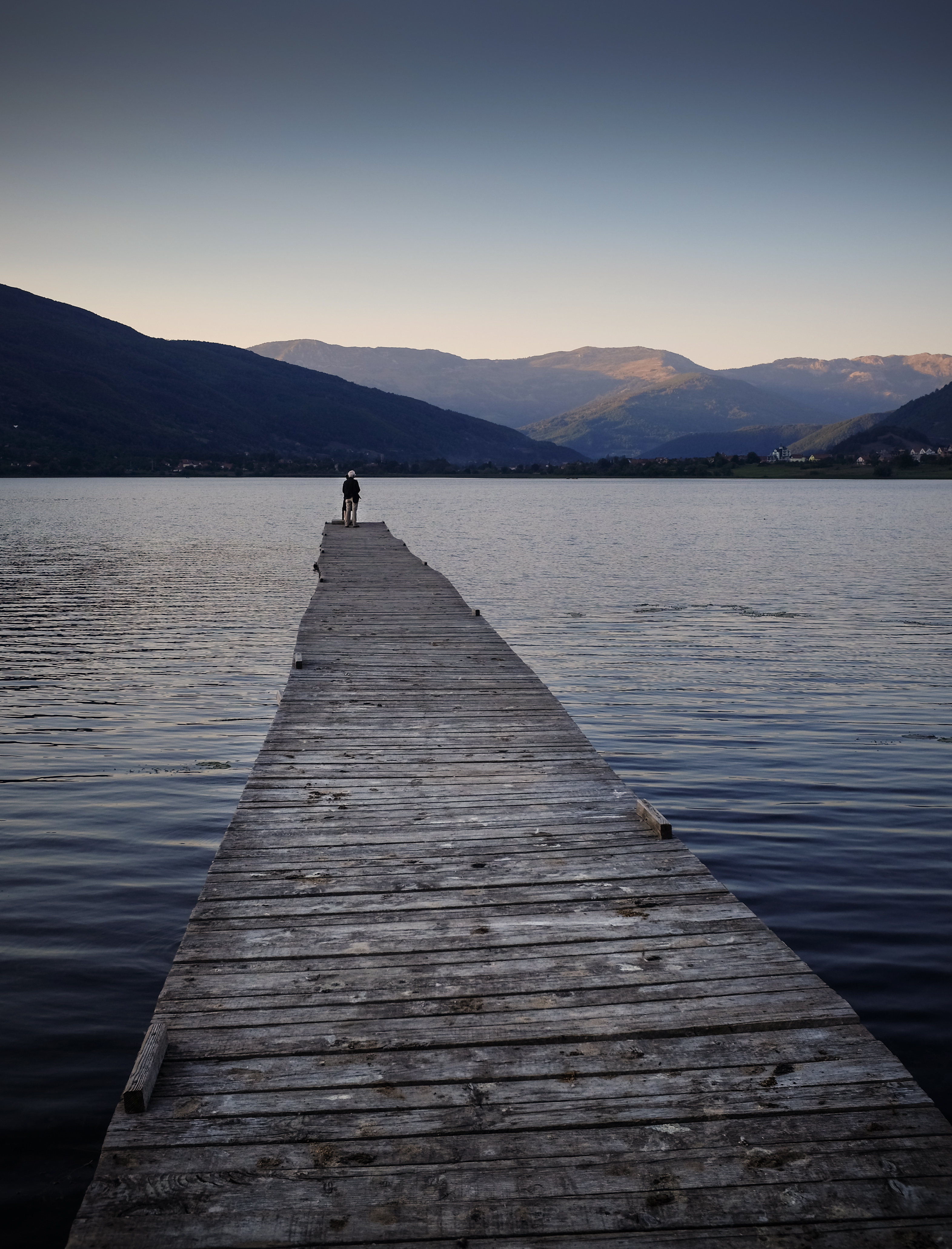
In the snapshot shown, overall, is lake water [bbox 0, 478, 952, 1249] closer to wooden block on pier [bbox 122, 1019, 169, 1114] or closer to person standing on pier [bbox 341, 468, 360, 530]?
wooden block on pier [bbox 122, 1019, 169, 1114]

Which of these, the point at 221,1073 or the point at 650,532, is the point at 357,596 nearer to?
the point at 221,1073

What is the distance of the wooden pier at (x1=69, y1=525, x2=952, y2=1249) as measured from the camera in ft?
11.6

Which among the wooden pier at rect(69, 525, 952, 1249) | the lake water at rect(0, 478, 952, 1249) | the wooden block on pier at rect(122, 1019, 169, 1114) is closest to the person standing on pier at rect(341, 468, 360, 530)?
the lake water at rect(0, 478, 952, 1249)

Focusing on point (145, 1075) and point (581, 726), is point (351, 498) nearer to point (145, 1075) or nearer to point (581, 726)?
point (581, 726)

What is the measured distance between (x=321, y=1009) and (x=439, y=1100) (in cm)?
98

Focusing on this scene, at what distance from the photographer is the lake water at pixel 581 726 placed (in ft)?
23.5

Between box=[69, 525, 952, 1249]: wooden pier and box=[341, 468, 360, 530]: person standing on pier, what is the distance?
1463 inches

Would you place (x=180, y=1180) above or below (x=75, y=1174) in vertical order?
above

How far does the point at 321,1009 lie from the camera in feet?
15.9

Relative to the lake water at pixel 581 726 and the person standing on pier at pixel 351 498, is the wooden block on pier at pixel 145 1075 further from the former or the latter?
the person standing on pier at pixel 351 498

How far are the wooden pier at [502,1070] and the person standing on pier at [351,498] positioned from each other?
37158 millimetres

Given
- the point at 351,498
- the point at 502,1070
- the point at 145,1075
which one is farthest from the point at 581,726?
the point at 351,498

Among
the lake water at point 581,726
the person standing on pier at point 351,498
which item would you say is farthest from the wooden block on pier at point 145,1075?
the person standing on pier at point 351,498

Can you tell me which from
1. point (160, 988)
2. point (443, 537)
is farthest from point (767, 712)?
point (443, 537)
